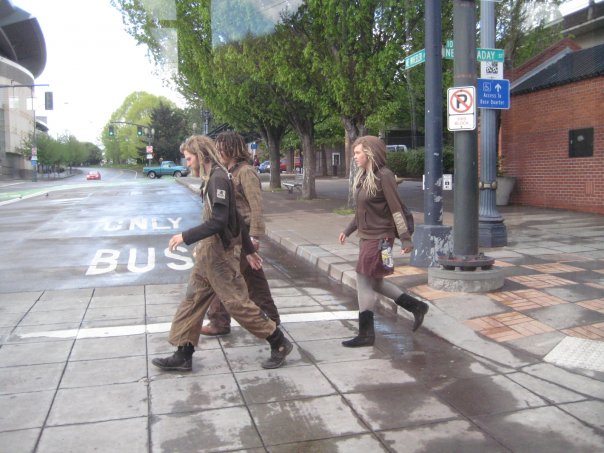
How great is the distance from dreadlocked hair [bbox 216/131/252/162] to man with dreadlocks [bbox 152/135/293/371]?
0.50 metres

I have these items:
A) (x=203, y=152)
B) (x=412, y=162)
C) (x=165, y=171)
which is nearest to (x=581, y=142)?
(x=203, y=152)

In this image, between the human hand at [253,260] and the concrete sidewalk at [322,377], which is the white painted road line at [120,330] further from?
the human hand at [253,260]

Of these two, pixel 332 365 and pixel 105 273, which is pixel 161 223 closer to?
pixel 105 273

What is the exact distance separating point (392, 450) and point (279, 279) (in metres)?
5.03

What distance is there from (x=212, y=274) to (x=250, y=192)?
0.97 metres

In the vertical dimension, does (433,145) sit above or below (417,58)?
below

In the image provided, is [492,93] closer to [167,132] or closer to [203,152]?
[203,152]

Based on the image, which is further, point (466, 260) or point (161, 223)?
point (161, 223)

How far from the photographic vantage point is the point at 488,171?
9.80 m

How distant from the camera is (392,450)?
3.29m

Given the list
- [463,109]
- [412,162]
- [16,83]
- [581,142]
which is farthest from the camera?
[16,83]

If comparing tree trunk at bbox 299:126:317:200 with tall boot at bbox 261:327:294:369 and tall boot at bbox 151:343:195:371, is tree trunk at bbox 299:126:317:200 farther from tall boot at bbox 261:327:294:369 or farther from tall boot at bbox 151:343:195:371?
tall boot at bbox 151:343:195:371

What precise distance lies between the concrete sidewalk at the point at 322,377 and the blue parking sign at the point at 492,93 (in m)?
2.99

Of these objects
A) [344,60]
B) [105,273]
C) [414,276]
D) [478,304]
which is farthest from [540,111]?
[105,273]
